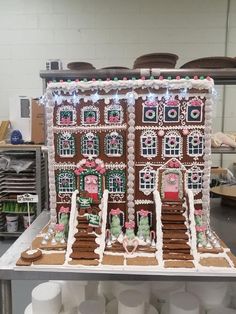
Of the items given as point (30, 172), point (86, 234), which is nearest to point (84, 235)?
point (86, 234)

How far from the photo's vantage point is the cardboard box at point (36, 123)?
321 centimetres

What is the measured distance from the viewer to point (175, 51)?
3.60m

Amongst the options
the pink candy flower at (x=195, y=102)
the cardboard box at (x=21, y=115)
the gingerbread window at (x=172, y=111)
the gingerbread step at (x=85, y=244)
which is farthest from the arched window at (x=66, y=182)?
the cardboard box at (x=21, y=115)

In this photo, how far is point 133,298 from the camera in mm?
1182

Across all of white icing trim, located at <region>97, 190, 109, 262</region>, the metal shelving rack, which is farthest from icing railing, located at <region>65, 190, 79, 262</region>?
the metal shelving rack

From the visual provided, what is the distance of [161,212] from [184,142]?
0.28 m

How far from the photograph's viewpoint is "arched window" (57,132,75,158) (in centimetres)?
120

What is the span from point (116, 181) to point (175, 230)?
0.29 m

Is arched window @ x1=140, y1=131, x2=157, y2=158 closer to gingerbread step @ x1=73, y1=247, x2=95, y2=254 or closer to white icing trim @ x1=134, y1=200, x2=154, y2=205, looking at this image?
white icing trim @ x1=134, y1=200, x2=154, y2=205

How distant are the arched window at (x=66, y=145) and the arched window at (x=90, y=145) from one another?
0.04m

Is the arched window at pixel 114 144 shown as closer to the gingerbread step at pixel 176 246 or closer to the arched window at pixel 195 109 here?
the arched window at pixel 195 109

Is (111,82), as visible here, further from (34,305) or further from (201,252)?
(34,305)

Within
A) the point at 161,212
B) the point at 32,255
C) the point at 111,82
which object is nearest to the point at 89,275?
the point at 32,255

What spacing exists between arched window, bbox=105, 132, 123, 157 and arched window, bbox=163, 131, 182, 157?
169mm
